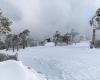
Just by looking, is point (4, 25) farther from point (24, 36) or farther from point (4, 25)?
point (24, 36)

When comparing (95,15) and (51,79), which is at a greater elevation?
(95,15)

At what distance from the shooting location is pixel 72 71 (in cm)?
2227

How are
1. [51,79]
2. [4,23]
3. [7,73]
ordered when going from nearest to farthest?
1. [7,73]
2. [51,79]
3. [4,23]

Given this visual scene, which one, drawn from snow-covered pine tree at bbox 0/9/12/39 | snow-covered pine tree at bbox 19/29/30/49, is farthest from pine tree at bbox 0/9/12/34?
snow-covered pine tree at bbox 19/29/30/49

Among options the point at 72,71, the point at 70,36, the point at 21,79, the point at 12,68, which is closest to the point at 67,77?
the point at 72,71

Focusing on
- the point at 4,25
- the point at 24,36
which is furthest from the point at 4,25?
the point at 24,36

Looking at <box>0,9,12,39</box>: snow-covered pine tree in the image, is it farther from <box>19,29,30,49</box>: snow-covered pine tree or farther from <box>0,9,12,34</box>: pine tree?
<box>19,29,30,49</box>: snow-covered pine tree

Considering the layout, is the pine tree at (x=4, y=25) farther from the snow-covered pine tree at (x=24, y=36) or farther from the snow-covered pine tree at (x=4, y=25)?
the snow-covered pine tree at (x=24, y=36)

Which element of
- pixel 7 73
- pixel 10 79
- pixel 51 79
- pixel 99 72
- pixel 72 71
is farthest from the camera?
pixel 72 71

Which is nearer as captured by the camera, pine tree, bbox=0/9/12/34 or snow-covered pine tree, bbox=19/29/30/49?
pine tree, bbox=0/9/12/34

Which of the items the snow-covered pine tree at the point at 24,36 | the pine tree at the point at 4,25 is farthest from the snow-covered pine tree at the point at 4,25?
the snow-covered pine tree at the point at 24,36

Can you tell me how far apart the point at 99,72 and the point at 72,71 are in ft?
8.46

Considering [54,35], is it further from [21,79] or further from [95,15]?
[21,79]

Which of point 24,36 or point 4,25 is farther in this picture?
point 24,36
